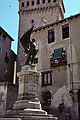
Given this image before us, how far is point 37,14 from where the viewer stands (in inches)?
1620

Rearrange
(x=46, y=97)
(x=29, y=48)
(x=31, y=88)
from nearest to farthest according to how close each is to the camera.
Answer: (x=31, y=88)
(x=29, y=48)
(x=46, y=97)

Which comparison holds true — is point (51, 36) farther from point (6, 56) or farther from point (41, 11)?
point (41, 11)

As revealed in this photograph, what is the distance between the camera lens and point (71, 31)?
26797mm

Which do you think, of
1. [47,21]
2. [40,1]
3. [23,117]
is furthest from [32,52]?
[40,1]

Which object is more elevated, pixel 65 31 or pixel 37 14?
pixel 37 14

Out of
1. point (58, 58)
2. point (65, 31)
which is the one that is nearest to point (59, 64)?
point (58, 58)

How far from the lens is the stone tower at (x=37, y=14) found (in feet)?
130

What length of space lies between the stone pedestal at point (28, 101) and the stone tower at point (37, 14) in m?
26.0

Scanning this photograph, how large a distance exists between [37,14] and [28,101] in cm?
3105

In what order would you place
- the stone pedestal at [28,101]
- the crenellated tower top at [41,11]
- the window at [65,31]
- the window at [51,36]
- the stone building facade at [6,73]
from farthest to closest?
the crenellated tower top at [41,11], the window at [51,36], the stone building facade at [6,73], the window at [65,31], the stone pedestal at [28,101]

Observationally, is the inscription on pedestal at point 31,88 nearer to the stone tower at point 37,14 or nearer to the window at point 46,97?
the window at point 46,97

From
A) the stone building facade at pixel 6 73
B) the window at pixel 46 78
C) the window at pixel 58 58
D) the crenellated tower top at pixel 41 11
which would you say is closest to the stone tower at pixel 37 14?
the crenellated tower top at pixel 41 11

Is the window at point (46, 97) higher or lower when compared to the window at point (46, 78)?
lower

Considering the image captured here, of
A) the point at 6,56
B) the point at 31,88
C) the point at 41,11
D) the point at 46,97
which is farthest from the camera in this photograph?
the point at 41,11
